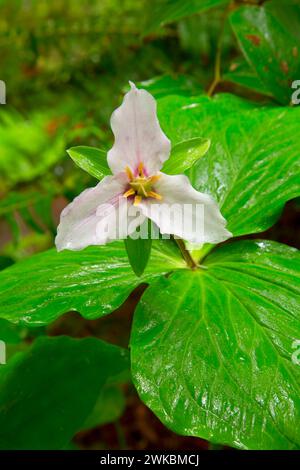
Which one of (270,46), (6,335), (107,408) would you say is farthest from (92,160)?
(107,408)

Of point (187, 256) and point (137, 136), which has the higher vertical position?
point (137, 136)

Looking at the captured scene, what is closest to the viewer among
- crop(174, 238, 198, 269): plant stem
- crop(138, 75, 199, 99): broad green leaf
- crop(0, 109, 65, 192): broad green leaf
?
crop(174, 238, 198, 269): plant stem

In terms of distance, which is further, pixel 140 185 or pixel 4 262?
pixel 4 262

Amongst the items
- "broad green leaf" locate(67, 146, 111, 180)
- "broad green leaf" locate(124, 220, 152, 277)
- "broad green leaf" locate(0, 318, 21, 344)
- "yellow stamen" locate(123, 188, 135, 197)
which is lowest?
"broad green leaf" locate(0, 318, 21, 344)

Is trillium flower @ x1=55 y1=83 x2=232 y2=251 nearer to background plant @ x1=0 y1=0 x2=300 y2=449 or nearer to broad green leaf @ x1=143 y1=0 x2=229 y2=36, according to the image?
background plant @ x1=0 y1=0 x2=300 y2=449

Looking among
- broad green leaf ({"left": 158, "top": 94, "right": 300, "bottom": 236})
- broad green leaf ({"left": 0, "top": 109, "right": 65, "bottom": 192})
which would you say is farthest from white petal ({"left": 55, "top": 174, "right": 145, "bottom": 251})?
broad green leaf ({"left": 0, "top": 109, "right": 65, "bottom": 192})

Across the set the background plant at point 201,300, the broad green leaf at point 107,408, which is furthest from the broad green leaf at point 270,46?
the broad green leaf at point 107,408

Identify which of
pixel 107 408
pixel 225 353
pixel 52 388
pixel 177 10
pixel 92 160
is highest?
pixel 177 10

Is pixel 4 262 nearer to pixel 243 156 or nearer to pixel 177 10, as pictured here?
pixel 243 156

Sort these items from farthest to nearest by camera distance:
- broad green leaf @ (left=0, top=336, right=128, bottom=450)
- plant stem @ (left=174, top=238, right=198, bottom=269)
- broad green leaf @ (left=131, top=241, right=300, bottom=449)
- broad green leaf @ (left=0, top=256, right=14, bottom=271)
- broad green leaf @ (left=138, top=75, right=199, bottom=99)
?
broad green leaf @ (left=138, top=75, right=199, bottom=99), broad green leaf @ (left=0, top=256, right=14, bottom=271), broad green leaf @ (left=0, top=336, right=128, bottom=450), plant stem @ (left=174, top=238, right=198, bottom=269), broad green leaf @ (left=131, top=241, right=300, bottom=449)
